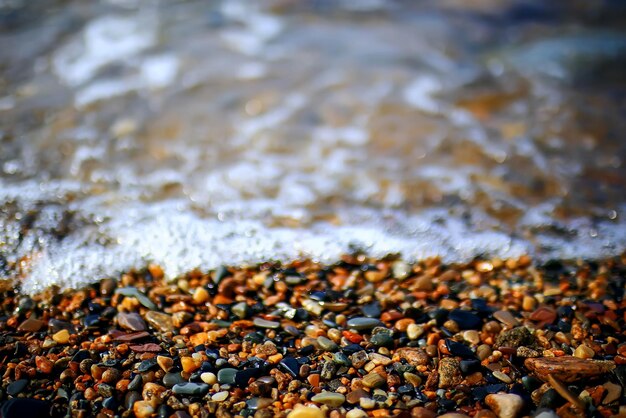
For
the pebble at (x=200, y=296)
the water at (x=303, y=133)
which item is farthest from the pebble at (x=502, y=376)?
the pebble at (x=200, y=296)

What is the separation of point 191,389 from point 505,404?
1228 mm

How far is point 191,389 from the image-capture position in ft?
6.53

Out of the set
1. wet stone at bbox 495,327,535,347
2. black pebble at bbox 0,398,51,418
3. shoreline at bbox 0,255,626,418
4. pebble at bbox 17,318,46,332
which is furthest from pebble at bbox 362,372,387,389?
pebble at bbox 17,318,46,332

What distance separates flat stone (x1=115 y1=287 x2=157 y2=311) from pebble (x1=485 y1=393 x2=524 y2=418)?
5.23 feet

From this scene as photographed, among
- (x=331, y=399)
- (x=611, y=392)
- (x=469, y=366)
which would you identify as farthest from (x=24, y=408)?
(x=611, y=392)

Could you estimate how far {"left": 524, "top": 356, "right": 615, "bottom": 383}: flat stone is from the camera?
2.06m

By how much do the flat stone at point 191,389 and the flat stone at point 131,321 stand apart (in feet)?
1.45

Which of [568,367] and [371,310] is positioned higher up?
Result: [568,367]

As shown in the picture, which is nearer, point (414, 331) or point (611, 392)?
point (611, 392)

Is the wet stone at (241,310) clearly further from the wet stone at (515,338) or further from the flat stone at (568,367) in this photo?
the flat stone at (568,367)

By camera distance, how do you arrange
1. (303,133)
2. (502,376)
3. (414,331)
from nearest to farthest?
(502,376), (414,331), (303,133)

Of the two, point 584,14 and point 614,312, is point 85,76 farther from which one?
point 584,14

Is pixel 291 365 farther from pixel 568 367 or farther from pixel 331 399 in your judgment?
pixel 568 367

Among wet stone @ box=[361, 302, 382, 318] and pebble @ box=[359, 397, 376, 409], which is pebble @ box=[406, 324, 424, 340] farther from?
pebble @ box=[359, 397, 376, 409]
